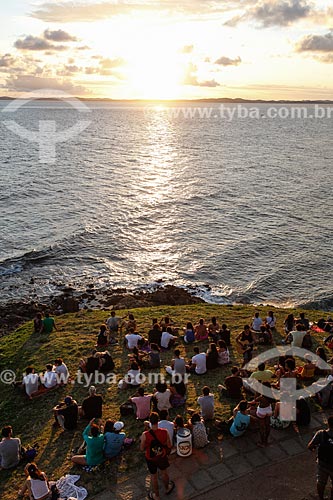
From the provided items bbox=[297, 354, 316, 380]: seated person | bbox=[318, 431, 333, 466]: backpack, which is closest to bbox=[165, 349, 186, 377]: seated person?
bbox=[297, 354, 316, 380]: seated person

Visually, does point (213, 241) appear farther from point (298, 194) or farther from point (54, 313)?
point (298, 194)

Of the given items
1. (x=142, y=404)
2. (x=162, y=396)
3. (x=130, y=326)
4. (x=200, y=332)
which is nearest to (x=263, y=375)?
(x=162, y=396)

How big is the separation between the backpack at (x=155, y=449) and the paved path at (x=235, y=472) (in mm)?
1234

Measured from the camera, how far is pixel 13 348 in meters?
22.5

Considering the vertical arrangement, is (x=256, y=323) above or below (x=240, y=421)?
below

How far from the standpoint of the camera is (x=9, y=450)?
13.1 meters

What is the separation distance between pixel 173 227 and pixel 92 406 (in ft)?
124

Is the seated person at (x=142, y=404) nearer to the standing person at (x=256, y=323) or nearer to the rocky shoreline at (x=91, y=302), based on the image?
the standing person at (x=256, y=323)

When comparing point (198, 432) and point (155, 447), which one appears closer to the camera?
point (155, 447)

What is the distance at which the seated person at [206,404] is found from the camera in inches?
559

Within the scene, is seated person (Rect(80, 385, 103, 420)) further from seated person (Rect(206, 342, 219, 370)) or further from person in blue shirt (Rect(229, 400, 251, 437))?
seated person (Rect(206, 342, 219, 370))

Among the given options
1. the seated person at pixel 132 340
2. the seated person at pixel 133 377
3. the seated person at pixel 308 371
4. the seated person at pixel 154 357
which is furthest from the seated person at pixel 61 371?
the seated person at pixel 308 371

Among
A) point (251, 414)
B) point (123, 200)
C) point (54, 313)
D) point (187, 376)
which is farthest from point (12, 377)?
point (123, 200)

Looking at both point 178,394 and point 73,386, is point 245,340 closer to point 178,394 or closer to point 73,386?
point 178,394
